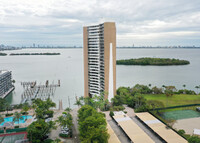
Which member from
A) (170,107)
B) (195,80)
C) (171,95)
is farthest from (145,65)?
(170,107)

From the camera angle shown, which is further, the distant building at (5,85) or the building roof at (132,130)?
the distant building at (5,85)

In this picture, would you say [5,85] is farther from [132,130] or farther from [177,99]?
[177,99]

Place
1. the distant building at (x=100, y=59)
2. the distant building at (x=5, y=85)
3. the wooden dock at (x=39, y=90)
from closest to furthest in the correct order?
the distant building at (x=100, y=59), the distant building at (x=5, y=85), the wooden dock at (x=39, y=90)

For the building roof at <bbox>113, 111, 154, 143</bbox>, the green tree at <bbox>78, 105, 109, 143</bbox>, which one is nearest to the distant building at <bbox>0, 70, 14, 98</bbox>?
the building roof at <bbox>113, 111, 154, 143</bbox>

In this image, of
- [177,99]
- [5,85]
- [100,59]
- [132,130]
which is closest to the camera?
[132,130]

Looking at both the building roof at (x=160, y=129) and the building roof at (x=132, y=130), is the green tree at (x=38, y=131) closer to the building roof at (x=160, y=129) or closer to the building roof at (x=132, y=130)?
the building roof at (x=132, y=130)

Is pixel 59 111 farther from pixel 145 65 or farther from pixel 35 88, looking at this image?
pixel 145 65

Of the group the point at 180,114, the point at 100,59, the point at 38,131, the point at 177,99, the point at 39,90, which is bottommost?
the point at 180,114

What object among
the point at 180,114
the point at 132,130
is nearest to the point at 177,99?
the point at 180,114

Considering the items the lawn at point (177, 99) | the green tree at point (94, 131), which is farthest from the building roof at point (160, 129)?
the lawn at point (177, 99)
